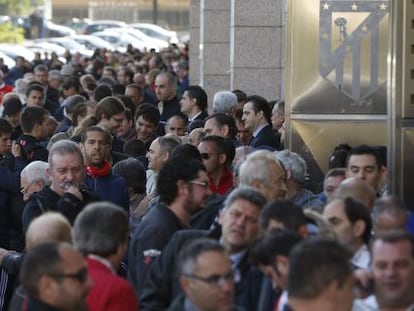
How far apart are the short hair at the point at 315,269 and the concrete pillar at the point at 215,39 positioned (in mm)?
20495

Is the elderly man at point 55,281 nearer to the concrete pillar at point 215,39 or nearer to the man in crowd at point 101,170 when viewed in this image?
the man in crowd at point 101,170

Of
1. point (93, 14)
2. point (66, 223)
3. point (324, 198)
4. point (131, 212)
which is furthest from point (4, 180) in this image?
point (93, 14)

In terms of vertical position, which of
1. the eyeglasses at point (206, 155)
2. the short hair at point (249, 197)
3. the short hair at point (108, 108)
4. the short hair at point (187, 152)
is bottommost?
the short hair at point (249, 197)

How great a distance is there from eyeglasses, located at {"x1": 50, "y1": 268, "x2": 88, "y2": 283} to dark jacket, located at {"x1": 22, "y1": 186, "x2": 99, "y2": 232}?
326 cm

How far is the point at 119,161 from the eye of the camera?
14273 mm

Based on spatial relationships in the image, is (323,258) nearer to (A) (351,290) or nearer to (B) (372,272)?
(A) (351,290)

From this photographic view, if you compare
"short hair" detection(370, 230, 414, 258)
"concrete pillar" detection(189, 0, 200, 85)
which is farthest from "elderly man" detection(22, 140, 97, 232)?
"concrete pillar" detection(189, 0, 200, 85)

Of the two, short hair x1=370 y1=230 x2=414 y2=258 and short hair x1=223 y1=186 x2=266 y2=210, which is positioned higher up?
short hair x1=223 y1=186 x2=266 y2=210

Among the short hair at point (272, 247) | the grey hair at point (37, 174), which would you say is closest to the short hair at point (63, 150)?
the grey hair at point (37, 174)

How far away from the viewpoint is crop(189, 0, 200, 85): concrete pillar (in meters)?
35.1

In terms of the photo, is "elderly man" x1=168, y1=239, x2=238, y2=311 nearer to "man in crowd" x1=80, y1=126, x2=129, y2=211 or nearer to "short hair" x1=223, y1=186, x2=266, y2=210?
"short hair" x1=223, y1=186, x2=266, y2=210

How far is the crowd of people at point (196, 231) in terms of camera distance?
24.7 feet

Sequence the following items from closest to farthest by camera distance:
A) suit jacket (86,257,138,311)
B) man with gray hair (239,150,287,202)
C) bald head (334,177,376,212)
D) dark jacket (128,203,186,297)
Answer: suit jacket (86,257,138,311)
dark jacket (128,203,186,297)
bald head (334,177,376,212)
man with gray hair (239,150,287,202)

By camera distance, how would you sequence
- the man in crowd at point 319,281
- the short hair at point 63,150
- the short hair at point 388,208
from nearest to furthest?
the man in crowd at point 319,281
the short hair at point 388,208
the short hair at point 63,150
